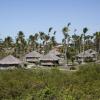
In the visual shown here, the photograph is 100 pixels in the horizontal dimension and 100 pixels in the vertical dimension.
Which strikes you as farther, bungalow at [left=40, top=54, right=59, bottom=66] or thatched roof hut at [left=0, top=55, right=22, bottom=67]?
bungalow at [left=40, top=54, right=59, bottom=66]

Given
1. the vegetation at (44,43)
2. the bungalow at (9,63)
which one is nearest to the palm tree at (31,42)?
the vegetation at (44,43)

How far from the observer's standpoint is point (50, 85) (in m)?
29.9

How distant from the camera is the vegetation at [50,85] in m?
23.5

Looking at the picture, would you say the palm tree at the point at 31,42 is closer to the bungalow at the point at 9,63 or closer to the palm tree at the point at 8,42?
the palm tree at the point at 8,42

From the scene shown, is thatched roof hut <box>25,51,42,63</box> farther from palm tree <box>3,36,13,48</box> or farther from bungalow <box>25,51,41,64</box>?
palm tree <box>3,36,13,48</box>

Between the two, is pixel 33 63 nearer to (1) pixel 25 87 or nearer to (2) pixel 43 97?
(1) pixel 25 87

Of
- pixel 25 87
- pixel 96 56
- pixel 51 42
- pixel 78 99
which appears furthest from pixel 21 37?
pixel 78 99

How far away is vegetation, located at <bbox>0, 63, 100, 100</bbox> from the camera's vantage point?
77.3 feet

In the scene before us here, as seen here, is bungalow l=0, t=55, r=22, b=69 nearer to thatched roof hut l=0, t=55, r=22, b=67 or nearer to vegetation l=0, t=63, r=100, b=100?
thatched roof hut l=0, t=55, r=22, b=67

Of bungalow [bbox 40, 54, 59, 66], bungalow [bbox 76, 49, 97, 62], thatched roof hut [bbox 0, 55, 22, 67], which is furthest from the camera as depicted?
bungalow [bbox 76, 49, 97, 62]

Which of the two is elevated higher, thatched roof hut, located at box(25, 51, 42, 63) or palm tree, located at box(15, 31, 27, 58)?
palm tree, located at box(15, 31, 27, 58)

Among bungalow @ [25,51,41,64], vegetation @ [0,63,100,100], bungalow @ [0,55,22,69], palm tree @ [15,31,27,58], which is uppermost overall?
palm tree @ [15,31,27,58]

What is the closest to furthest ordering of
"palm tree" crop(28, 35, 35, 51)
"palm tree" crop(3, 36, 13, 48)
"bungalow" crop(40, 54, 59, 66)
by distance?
"bungalow" crop(40, 54, 59, 66), "palm tree" crop(3, 36, 13, 48), "palm tree" crop(28, 35, 35, 51)

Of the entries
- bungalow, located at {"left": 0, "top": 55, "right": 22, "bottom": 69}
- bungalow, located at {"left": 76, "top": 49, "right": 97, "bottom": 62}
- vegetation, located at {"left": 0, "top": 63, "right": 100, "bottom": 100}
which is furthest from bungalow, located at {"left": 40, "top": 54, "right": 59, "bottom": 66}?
vegetation, located at {"left": 0, "top": 63, "right": 100, "bottom": 100}
